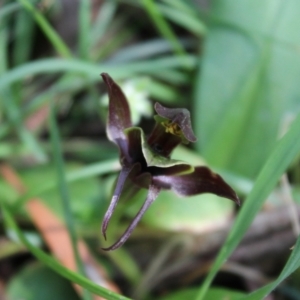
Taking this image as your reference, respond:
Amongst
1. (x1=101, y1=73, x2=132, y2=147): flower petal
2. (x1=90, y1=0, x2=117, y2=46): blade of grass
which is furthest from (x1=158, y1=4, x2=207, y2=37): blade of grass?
(x1=101, y1=73, x2=132, y2=147): flower petal

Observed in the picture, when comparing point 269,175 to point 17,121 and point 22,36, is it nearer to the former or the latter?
point 17,121

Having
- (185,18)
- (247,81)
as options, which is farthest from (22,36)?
(247,81)

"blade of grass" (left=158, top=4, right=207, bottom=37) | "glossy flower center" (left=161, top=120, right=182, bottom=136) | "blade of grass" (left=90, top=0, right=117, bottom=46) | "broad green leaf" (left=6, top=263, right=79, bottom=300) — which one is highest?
"blade of grass" (left=158, top=4, right=207, bottom=37)

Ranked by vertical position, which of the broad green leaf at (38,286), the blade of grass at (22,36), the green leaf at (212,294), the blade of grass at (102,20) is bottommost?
the broad green leaf at (38,286)

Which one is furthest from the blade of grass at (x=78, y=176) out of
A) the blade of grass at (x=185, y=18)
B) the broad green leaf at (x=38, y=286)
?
the blade of grass at (x=185, y=18)

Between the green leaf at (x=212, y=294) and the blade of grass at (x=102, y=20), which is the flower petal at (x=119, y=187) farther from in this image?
the blade of grass at (x=102, y=20)

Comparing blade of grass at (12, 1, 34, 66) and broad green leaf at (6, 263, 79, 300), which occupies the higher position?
blade of grass at (12, 1, 34, 66)

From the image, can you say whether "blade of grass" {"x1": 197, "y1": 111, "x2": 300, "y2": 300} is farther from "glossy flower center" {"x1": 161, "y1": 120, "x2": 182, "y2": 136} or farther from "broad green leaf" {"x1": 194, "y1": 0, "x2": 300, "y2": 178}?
"broad green leaf" {"x1": 194, "y1": 0, "x2": 300, "y2": 178}
